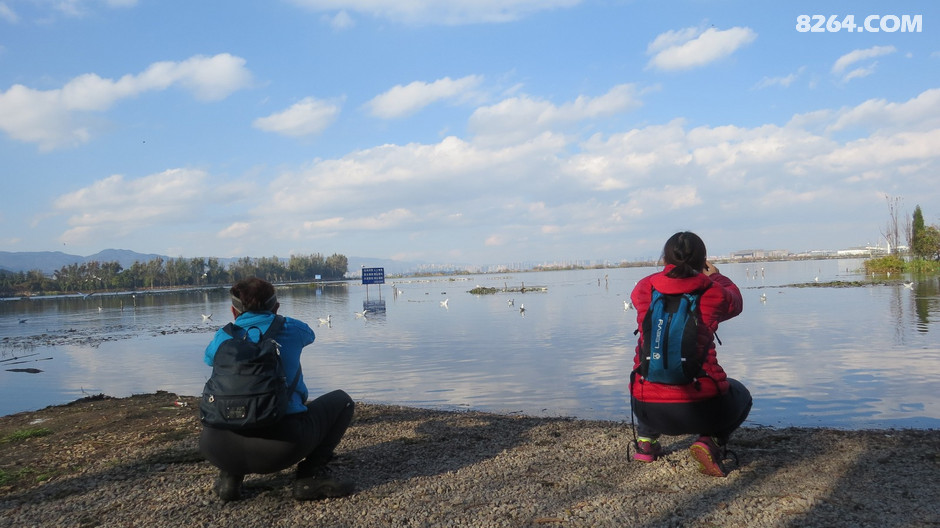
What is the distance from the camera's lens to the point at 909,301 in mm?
28719

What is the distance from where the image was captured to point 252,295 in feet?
14.4

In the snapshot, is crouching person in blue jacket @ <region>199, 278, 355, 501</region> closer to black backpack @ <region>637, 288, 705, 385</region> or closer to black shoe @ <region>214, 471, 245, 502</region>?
black shoe @ <region>214, 471, 245, 502</region>

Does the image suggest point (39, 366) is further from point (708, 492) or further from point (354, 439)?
point (708, 492)

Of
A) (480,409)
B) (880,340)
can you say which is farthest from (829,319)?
(480,409)

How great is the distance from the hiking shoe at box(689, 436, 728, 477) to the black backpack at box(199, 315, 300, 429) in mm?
3074

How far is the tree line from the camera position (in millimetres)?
119375

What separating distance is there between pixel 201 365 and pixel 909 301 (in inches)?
1174

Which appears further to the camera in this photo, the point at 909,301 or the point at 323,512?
the point at 909,301

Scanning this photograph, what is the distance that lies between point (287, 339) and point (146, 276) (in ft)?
449

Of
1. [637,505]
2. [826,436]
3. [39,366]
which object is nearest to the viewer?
[637,505]

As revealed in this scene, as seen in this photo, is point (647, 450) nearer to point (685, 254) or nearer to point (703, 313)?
point (703, 313)

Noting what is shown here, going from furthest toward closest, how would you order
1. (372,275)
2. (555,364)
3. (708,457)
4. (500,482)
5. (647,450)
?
(372,275) < (555,364) < (647,450) < (500,482) < (708,457)

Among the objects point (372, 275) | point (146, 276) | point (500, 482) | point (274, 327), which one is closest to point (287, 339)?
point (274, 327)

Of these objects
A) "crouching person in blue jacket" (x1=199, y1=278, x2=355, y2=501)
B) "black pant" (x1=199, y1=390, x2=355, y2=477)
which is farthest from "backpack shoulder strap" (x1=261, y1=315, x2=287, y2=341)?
"black pant" (x1=199, y1=390, x2=355, y2=477)
